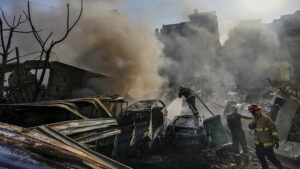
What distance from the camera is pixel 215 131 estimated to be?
4.76m

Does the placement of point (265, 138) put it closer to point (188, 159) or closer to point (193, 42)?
point (188, 159)

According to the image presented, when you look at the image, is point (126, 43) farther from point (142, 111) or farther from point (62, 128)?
point (62, 128)

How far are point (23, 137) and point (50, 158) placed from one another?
1.01ft

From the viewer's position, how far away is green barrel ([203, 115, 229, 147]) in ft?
15.5

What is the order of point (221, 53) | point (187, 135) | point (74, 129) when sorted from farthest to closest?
point (221, 53) < point (187, 135) < point (74, 129)

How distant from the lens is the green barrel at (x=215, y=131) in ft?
15.5

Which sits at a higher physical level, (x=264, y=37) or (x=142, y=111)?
(x=264, y=37)

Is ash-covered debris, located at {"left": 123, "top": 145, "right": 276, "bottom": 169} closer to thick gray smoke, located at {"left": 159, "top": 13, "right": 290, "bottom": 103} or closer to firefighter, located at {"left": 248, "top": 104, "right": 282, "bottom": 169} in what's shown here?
firefighter, located at {"left": 248, "top": 104, "right": 282, "bottom": 169}

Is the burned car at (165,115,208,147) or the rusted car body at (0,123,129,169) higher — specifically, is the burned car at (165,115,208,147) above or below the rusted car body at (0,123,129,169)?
below

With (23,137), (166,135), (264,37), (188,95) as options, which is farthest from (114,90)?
(264,37)

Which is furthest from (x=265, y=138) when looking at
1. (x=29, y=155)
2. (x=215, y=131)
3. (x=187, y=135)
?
(x=29, y=155)

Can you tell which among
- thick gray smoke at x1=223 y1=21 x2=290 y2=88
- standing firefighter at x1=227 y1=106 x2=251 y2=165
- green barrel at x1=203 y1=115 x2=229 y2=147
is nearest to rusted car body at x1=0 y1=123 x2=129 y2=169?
green barrel at x1=203 y1=115 x2=229 y2=147

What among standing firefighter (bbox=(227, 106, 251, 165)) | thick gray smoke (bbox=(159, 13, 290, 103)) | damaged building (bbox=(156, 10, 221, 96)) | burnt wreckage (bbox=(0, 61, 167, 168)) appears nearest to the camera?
burnt wreckage (bbox=(0, 61, 167, 168))

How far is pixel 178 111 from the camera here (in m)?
10.6
